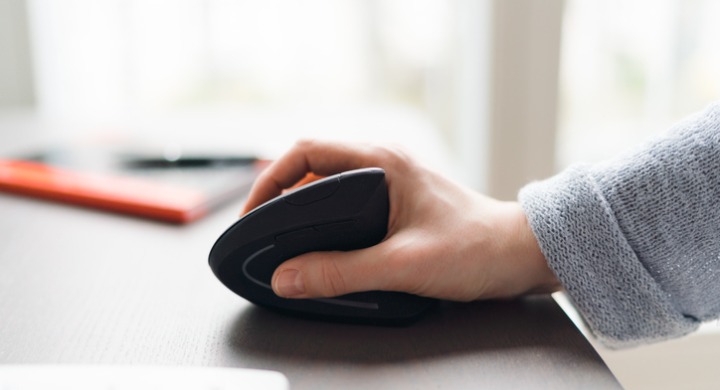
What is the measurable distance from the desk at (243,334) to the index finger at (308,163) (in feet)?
0.27

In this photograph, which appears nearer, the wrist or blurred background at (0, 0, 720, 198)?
the wrist

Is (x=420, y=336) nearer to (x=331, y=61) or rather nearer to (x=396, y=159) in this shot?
(x=396, y=159)

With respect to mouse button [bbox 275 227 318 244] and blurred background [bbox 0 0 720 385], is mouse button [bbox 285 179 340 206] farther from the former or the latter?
blurred background [bbox 0 0 720 385]

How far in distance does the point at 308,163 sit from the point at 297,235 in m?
0.11

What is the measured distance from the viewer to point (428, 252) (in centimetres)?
46

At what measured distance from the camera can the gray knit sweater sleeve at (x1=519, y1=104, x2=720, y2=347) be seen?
442mm

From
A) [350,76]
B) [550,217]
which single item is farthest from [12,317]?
[350,76]

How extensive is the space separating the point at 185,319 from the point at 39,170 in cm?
48

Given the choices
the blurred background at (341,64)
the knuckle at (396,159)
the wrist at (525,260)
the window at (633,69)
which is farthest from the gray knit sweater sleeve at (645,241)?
the window at (633,69)

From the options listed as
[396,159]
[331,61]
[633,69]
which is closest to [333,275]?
[396,159]

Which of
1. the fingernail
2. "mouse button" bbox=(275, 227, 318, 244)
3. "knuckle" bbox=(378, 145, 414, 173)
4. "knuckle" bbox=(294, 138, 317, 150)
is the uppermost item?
"knuckle" bbox=(294, 138, 317, 150)

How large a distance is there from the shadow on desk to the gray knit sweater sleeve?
0.03m

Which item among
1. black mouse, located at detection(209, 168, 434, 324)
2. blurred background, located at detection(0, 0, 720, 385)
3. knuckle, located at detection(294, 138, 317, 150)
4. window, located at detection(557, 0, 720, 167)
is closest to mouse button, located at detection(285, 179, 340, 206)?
black mouse, located at detection(209, 168, 434, 324)

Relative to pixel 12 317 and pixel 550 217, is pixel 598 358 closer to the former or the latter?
pixel 550 217
